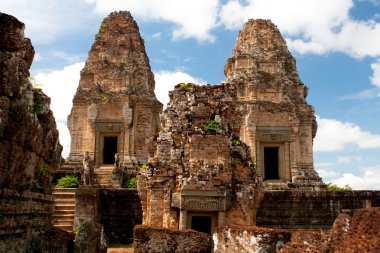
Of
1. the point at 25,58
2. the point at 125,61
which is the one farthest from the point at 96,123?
the point at 25,58

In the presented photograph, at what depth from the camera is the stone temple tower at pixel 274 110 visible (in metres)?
20.8

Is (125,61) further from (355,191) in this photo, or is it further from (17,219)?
(17,219)

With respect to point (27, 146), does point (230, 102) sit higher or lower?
higher

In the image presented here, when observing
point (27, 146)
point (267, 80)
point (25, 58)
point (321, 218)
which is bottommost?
point (321, 218)

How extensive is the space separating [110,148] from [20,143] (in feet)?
63.4

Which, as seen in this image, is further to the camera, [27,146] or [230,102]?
[230,102]

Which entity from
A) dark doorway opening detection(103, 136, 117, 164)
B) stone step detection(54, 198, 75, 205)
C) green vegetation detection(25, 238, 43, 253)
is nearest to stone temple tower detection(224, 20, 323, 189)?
dark doorway opening detection(103, 136, 117, 164)

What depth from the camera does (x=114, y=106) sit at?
2361cm

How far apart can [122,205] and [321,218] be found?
7159 mm

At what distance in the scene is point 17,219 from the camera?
493 cm

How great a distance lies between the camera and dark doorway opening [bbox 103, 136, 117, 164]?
2391cm

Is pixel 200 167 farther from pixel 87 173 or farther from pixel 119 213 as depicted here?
pixel 87 173

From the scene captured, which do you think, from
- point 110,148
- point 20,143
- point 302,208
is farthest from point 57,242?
point 110,148

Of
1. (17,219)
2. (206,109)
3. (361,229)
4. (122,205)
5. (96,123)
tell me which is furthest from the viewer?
(96,123)
